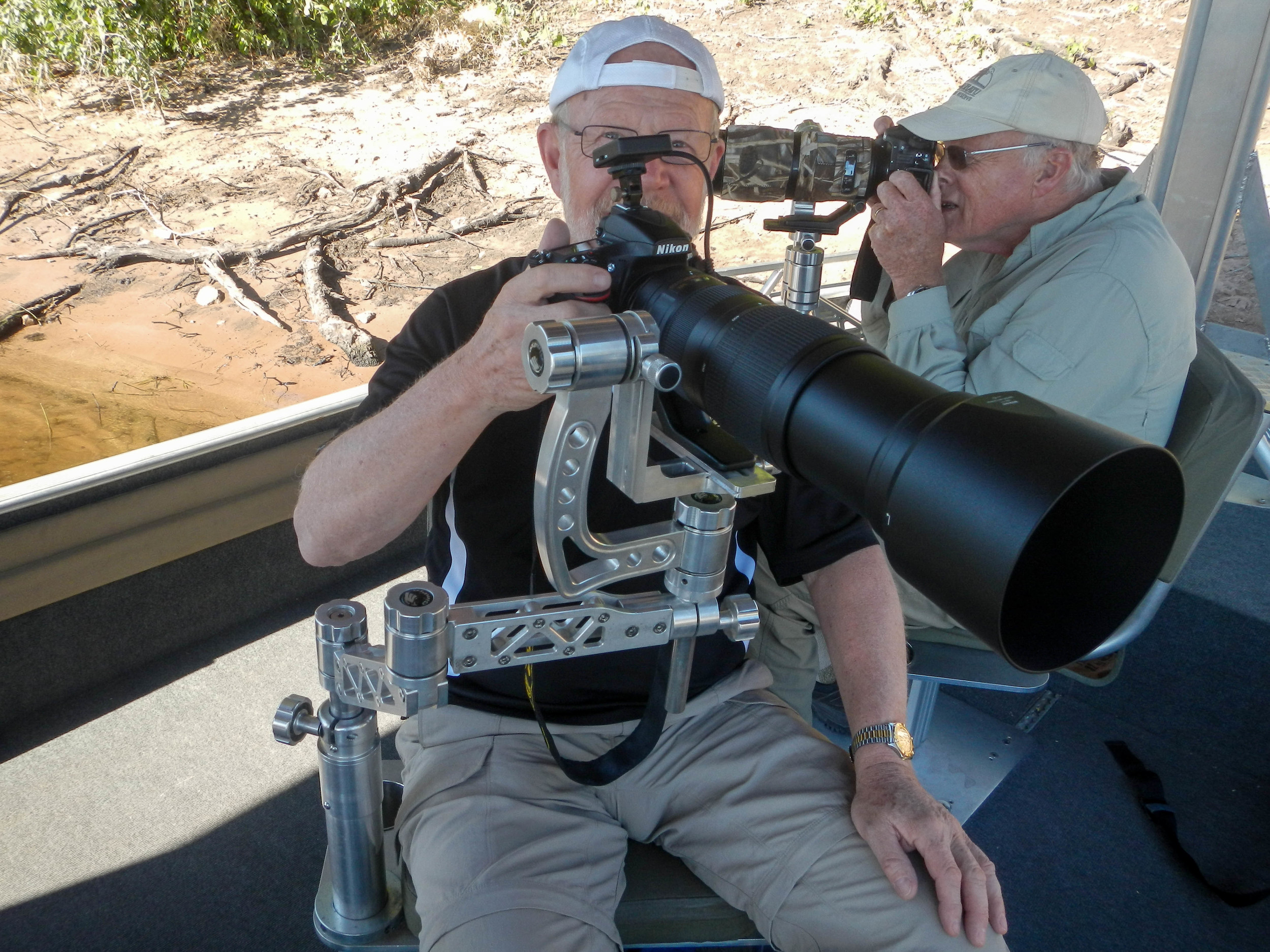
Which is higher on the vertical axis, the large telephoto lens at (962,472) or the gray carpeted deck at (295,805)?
the large telephoto lens at (962,472)

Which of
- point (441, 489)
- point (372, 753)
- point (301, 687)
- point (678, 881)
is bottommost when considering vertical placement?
point (301, 687)

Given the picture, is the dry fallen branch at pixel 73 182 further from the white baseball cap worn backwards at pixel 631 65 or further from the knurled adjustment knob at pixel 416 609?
the knurled adjustment knob at pixel 416 609

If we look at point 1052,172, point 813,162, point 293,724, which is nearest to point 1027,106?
point 1052,172

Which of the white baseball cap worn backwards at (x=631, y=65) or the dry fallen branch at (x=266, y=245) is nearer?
the white baseball cap worn backwards at (x=631, y=65)

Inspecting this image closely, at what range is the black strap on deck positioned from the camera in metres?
1.54

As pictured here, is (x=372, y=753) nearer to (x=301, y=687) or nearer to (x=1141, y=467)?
(x=1141, y=467)

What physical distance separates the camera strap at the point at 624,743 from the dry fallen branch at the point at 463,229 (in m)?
1.69

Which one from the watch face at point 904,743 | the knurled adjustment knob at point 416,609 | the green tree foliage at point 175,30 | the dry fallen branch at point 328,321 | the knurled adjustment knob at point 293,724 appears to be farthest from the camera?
the dry fallen branch at point 328,321

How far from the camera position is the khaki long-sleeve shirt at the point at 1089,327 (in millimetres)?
1400

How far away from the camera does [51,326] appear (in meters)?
1.99

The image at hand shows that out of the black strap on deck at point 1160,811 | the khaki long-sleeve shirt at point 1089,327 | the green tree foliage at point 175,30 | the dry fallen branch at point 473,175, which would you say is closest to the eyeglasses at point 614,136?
the khaki long-sleeve shirt at point 1089,327

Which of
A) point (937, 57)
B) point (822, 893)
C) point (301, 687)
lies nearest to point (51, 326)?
point (301, 687)

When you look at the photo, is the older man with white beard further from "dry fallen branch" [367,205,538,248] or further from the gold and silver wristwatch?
"dry fallen branch" [367,205,538,248]

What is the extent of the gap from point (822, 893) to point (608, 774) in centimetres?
26
